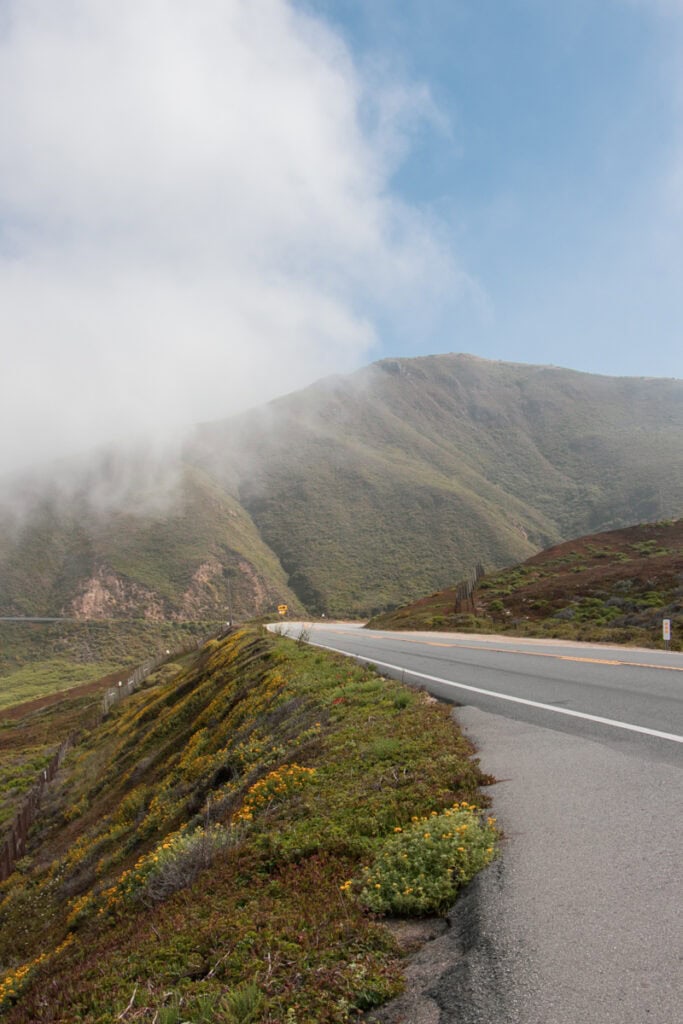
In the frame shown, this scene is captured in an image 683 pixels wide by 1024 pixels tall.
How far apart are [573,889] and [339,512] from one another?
385 ft

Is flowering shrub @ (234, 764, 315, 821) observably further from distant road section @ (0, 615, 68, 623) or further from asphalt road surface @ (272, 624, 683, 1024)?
distant road section @ (0, 615, 68, 623)

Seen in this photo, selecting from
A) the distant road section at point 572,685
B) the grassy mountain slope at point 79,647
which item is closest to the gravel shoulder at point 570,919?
the distant road section at point 572,685

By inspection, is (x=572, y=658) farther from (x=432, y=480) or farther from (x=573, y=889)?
(x=432, y=480)

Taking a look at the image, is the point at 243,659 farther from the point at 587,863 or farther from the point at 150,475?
the point at 150,475

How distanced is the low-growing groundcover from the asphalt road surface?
0.33 meters

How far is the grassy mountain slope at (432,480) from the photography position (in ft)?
334

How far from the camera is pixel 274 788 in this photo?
693 cm

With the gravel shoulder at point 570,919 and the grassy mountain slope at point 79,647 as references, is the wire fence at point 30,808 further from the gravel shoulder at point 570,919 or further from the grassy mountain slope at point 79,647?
the grassy mountain slope at point 79,647

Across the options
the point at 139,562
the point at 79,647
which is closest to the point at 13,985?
the point at 79,647

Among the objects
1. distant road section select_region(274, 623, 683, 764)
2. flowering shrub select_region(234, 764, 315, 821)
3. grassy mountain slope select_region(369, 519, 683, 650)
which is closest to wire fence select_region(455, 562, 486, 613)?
grassy mountain slope select_region(369, 519, 683, 650)

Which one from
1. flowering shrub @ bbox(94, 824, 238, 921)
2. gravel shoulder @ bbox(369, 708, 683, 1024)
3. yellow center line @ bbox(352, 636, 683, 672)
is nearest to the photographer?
gravel shoulder @ bbox(369, 708, 683, 1024)

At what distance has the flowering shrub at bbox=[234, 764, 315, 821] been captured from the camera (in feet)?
21.8

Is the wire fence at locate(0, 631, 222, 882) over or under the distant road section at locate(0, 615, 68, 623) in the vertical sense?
under

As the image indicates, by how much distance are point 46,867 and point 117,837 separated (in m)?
4.20
